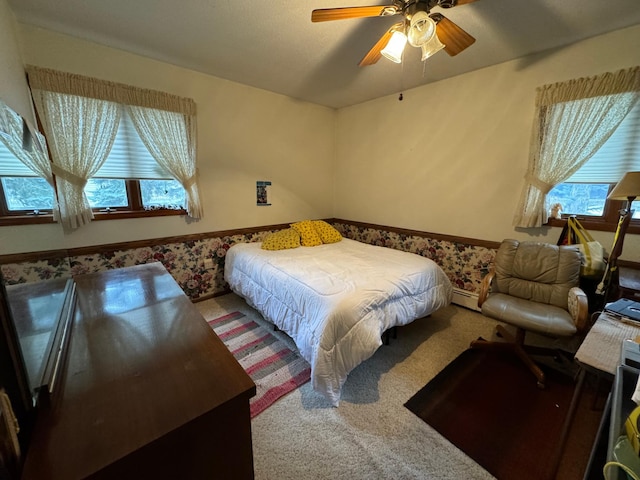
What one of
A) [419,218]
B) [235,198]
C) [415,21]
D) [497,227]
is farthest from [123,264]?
[497,227]

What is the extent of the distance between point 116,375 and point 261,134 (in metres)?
2.99

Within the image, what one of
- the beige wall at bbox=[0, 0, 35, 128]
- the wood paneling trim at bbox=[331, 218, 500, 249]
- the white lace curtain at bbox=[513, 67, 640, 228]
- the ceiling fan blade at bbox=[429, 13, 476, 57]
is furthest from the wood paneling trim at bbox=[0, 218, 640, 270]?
the ceiling fan blade at bbox=[429, 13, 476, 57]

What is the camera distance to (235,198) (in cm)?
313

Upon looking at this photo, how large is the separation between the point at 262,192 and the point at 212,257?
1.02 m

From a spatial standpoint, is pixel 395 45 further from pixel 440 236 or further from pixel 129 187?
pixel 129 187

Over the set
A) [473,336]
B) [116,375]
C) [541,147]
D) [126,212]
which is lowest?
[473,336]

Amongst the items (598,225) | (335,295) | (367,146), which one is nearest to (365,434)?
(335,295)

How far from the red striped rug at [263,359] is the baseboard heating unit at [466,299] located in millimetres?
1948

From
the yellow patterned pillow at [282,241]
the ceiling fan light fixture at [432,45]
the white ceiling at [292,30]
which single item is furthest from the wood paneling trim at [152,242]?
the ceiling fan light fixture at [432,45]

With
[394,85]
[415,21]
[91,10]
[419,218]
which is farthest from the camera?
[419,218]

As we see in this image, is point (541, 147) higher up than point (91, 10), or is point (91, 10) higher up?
point (91, 10)

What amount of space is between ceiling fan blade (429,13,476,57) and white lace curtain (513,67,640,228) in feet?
3.93

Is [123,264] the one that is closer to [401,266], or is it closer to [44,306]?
[44,306]

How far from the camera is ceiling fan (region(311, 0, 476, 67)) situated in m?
1.36
